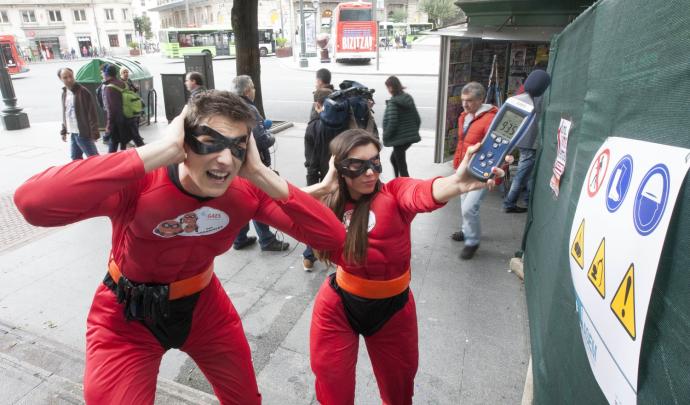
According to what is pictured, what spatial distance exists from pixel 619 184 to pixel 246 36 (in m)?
9.48

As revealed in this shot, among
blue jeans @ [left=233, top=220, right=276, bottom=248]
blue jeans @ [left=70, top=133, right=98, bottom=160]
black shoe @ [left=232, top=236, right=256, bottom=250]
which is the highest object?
blue jeans @ [left=70, top=133, right=98, bottom=160]

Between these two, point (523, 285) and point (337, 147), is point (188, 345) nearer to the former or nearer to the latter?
point (337, 147)

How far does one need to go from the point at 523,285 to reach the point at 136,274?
3.59 metres

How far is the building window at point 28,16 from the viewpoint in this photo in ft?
178

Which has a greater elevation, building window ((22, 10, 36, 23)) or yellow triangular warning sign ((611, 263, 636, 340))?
building window ((22, 10, 36, 23))

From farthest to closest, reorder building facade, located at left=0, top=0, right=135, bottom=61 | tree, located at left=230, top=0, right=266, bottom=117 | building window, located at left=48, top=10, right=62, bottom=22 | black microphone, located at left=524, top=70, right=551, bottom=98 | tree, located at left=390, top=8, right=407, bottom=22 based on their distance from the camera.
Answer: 1. tree, located at left=390, top=8, right=407, bottom=22
2. building window, located at left=48, top=10, right=62, bottom=22
3. building facade, located at left=0, top=0, right=135, bottom=61
4. tree, located at left=230, top=0, right=266, bottom=117
5. black microphone, located at left=524, top=70, right=551, bottom=98

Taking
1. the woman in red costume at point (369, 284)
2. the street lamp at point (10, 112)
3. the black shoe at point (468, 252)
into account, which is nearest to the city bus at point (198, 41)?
the street lamp at point (10, 112)

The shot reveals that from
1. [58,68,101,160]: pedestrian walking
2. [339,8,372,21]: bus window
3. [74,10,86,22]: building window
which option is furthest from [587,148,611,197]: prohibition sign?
[74,10,86,22]: building window

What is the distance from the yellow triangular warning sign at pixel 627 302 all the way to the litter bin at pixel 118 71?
12279mm

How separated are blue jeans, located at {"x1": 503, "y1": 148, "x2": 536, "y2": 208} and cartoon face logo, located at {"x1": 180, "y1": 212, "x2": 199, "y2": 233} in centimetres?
492

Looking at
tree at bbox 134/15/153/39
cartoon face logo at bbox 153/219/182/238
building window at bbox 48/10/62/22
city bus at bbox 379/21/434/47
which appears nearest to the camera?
cartoon face logo at bbox 153/219/182/238

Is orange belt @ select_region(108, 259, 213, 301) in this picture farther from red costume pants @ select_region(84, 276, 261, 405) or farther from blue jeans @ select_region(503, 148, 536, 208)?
blue jeans @ select_region(503, 148, 536, 208)

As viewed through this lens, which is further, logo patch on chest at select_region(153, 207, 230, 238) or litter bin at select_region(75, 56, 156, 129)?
litter bin at select_region(75, 56, 156, 129)

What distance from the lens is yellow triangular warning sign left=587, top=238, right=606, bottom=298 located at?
57.1 inches
